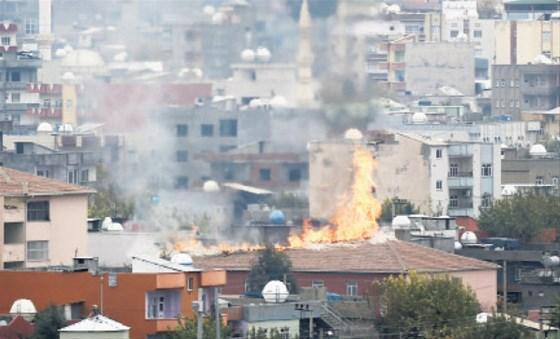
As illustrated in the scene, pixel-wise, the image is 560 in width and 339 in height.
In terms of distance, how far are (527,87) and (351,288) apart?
72.2m

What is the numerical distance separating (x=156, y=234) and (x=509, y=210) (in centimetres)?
1520

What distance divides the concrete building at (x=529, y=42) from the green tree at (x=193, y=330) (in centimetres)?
9199

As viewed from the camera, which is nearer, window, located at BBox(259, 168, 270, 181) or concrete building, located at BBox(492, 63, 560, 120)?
window, located at BBox(259, 168, 270, 181)

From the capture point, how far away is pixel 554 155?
392 feet

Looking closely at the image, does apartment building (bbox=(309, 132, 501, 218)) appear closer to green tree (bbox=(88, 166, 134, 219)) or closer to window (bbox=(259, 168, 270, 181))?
window (bbox=(259, 168, 270, 181))

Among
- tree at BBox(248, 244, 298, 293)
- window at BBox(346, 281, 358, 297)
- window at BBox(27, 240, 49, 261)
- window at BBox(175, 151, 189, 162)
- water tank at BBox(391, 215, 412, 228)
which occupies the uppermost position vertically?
window at BBox(175, 151, 189, 162)

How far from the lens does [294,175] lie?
3922 inches

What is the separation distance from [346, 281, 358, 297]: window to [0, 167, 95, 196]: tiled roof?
6.08m

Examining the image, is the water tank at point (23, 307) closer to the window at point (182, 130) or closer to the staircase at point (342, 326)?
the staircase at point (342, 326)

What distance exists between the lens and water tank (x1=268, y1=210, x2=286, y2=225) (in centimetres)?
8969

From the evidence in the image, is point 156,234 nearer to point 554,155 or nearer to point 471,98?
point 554,155

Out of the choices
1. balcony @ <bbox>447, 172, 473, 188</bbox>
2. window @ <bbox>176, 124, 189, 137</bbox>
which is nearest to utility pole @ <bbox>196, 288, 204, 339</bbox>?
balcony @ <bbox>447, 172, 473, 188</bbox>

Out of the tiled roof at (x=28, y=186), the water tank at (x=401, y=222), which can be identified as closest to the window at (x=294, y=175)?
the water tank at (x=401, y=222)

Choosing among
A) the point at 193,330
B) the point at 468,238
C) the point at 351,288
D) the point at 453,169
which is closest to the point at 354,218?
the point at 468,238
